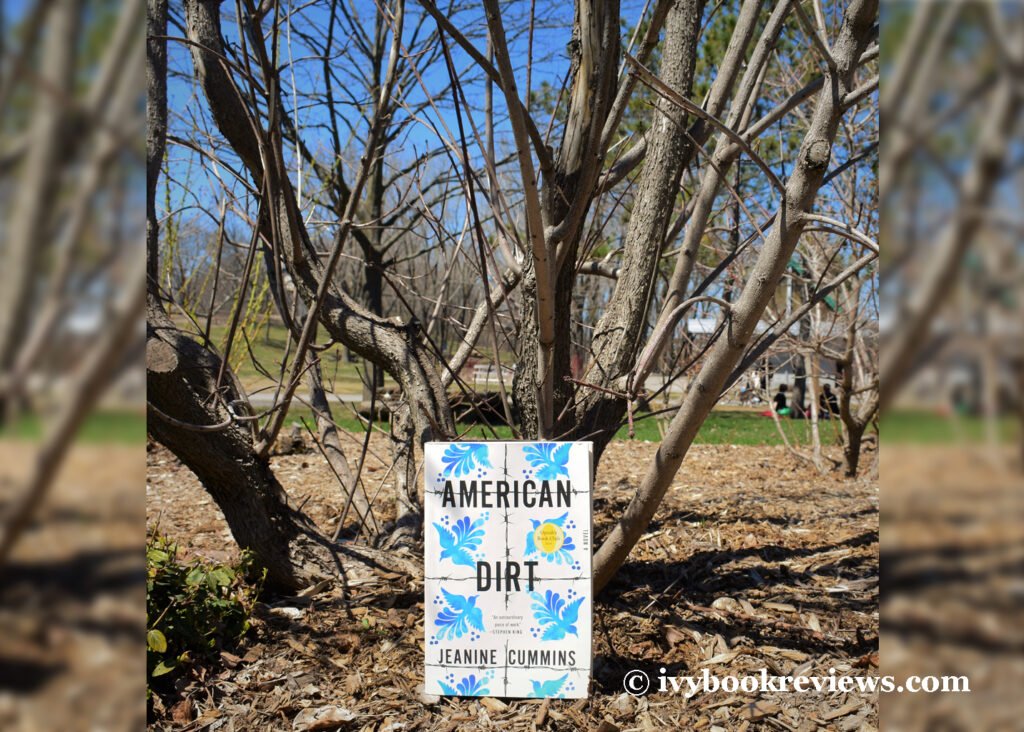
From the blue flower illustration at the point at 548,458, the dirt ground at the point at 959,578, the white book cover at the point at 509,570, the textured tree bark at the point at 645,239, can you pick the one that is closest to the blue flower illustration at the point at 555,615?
the white book cover at the point at 509,570

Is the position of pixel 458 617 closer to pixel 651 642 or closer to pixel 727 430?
pixel 651 642

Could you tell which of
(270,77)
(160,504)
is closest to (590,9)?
(270,77)

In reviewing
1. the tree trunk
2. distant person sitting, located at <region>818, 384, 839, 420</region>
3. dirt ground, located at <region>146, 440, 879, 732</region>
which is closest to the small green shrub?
dirt ground, located at <region>146, 440, 879, 732</region>

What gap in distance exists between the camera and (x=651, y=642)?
9.59 feet

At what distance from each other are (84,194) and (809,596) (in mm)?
3468

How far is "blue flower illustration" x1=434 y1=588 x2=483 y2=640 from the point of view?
2.51 meters

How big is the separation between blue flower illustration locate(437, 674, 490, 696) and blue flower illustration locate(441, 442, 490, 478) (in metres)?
0.64

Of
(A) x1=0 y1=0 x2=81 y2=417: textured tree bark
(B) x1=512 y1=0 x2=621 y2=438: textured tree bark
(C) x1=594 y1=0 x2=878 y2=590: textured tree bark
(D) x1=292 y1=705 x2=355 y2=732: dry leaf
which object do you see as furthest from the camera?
(D) x1=292 y1=705 x2=355 y2=732: dry leaf

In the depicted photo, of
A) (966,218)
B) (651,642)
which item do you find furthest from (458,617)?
(966,218)

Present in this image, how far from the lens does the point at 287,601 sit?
3205 millimetres

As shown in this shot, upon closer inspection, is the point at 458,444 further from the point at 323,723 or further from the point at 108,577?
the point at 108,577

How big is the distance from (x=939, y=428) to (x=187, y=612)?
106 inches

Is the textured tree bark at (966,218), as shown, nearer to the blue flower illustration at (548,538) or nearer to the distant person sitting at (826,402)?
the blue flower illustration at (548,538)

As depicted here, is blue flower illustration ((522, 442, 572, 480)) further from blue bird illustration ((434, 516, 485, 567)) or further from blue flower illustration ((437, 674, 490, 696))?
blue flower illustration ((437, 674, 490, 696))
